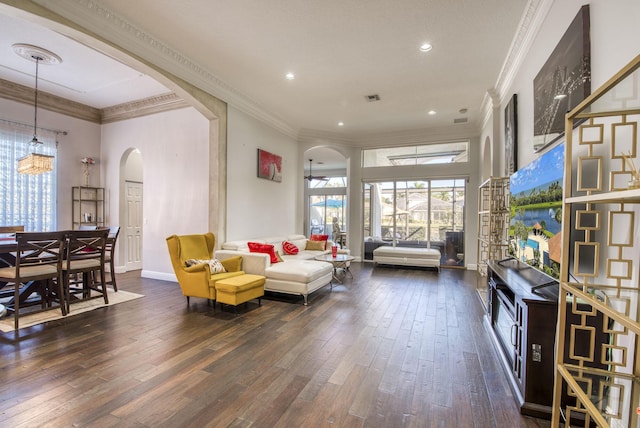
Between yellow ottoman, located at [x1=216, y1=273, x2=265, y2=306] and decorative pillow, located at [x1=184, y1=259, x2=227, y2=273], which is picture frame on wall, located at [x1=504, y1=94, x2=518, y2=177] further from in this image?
decorative pillow, located at [x1=184, y1=259, x2=227, y2=273]

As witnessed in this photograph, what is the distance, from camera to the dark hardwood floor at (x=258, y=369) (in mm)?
1855

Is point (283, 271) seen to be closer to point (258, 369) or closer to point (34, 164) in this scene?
point (258, 369)

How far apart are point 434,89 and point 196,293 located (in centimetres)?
496

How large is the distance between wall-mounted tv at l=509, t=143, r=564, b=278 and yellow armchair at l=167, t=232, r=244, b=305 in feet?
11.6

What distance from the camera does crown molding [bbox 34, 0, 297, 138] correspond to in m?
2.88

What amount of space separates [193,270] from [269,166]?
299cm

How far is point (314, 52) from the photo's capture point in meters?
3.80

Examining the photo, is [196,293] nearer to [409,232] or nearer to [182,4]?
[182,4]

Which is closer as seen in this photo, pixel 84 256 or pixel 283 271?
pixel 84 256

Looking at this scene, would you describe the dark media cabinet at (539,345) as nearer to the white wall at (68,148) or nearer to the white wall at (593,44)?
the white wall at (593,44)

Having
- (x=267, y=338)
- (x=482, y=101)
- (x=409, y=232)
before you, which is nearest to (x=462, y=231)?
(x=409, y=232)

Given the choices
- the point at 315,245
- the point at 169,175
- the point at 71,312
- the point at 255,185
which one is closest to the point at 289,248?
the point at 315,245

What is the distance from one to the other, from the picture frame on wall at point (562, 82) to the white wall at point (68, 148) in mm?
7927

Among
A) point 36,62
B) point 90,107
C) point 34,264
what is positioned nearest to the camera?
point 34,264
